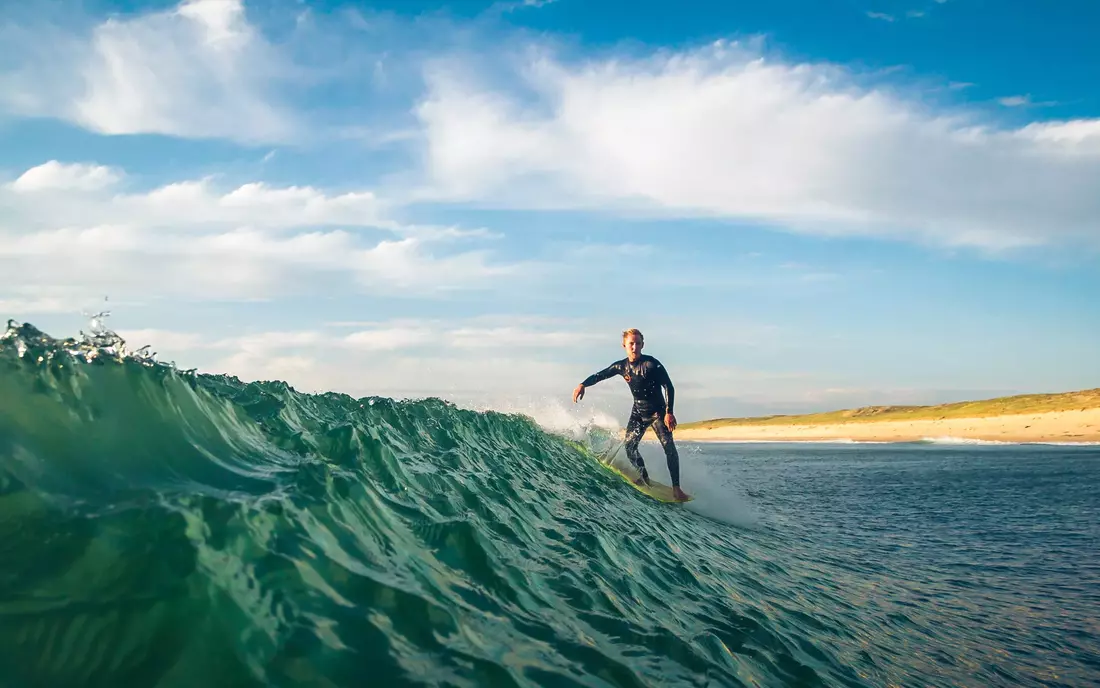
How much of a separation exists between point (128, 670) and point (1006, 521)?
16.0 m

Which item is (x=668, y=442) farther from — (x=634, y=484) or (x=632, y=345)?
(x=632, y=345)

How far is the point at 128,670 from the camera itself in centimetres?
251

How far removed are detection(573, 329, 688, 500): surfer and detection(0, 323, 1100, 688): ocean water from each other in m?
2.98

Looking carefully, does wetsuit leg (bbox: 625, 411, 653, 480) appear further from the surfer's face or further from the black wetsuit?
the surfer's face

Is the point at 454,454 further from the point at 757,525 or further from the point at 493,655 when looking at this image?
the point at 757,525

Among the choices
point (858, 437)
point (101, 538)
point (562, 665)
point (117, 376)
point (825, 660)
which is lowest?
point (858, 437)

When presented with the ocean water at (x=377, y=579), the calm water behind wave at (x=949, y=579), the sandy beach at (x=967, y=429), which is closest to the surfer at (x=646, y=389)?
the calm water behind wave at (x=949, y=579)

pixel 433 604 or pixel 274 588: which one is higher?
pixel 274 588

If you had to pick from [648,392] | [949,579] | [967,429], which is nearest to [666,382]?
[648,392]

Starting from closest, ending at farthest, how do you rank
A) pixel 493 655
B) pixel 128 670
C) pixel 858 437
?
pixel 128 670 < pixel 493 655 < pixel 858 437

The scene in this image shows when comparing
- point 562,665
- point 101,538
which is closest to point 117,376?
point 101,538

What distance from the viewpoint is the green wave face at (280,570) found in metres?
2.69

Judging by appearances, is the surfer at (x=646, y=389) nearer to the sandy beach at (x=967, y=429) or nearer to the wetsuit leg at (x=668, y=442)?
the wetsuit leg at (x=668, y=442)

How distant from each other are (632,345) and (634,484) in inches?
107
